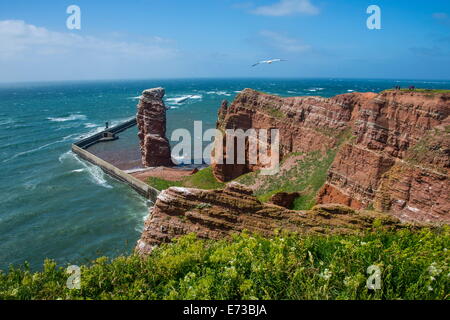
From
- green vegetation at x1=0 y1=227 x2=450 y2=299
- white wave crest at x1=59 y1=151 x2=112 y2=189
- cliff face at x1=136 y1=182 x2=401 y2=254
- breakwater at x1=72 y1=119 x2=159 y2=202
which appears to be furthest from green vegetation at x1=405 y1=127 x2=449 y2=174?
white wave crest at x1=59 y1=151 x2=112 y2=189

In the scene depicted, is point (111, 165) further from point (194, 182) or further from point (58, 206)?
point (194, 182)

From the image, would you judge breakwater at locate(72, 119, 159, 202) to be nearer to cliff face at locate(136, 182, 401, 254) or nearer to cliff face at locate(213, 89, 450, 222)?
cliff face at locate(213, 89, 450, 222)

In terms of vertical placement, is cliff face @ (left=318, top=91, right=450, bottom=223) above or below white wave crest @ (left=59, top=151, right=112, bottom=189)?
above

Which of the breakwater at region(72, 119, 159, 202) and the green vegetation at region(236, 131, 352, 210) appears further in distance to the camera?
the breakwater at region(72, 119, 159, 202)

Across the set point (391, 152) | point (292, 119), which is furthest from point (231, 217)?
point (292, 119)

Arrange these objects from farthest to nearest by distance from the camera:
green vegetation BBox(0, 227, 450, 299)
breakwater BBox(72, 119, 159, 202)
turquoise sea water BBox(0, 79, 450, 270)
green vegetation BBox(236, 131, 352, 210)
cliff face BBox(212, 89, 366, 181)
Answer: breakwater BBox(72, 119, 159, 202) < cliff face BBox(212, 89, 366, 181) < turquoise sea water BBox(0, 79, 450, 270) < green vegetation BBox(236, 131, 352, 210) < green vegetation BBox(0, 227, 450, 299)

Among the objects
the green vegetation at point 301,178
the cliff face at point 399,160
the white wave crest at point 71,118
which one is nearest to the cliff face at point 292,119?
the green vegetation at point 301,178

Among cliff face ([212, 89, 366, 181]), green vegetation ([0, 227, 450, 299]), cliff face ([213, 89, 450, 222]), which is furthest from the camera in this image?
cliff face ([212, 89, 366, 181])
